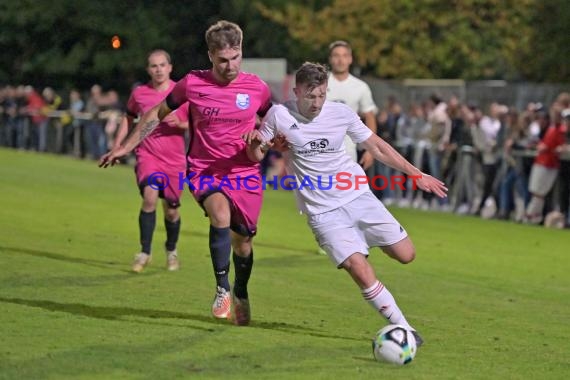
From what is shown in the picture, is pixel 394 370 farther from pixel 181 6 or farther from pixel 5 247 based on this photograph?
pixel 181 6

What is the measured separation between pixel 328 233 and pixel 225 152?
150cm

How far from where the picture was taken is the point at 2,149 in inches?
1811

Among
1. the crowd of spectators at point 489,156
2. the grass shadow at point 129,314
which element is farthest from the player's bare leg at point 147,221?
the crowd of spectators at point 489,156

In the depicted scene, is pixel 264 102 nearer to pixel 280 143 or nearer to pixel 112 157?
pixel 280 143

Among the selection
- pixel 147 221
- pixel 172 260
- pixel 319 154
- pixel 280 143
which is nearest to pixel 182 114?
pixel 147 221

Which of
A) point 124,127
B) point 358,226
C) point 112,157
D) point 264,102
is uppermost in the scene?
point 264,102

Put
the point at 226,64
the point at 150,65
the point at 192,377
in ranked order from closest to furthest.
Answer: the point at 192,377
the point at 226,64
the point at 150,65

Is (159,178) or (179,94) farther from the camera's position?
(159,178)

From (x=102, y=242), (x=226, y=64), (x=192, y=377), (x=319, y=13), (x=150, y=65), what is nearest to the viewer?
(x=192, y=377)

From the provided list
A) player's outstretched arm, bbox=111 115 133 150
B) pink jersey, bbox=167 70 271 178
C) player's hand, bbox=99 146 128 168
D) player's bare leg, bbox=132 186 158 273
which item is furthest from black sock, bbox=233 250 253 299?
player's bare leg, bbox=132 186 158 273

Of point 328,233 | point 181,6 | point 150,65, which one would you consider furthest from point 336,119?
point 181,6

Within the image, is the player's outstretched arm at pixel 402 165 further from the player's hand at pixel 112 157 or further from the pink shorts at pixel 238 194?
the player's hand at pixel 112 157

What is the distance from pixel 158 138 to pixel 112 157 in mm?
3769

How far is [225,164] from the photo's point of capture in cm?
1145
